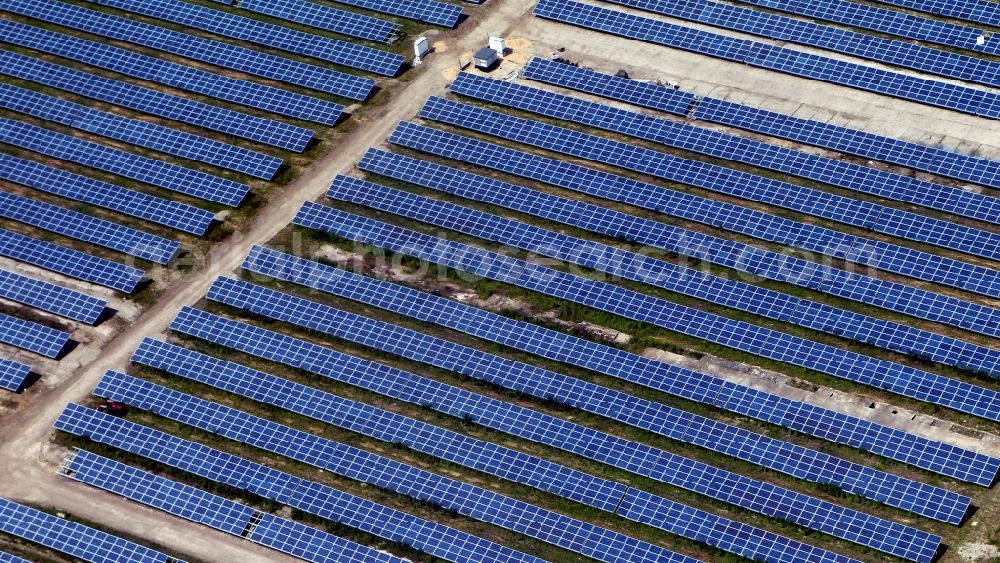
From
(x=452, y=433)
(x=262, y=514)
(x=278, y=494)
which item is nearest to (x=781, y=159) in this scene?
(x=452, y=433)

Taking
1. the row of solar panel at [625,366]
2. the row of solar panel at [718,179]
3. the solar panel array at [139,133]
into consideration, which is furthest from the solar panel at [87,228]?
the row of solar panel at [718,179]

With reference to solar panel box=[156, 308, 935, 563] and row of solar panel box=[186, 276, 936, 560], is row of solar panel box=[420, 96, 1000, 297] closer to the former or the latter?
row of solar panel box=[186, 276, 936, 560]

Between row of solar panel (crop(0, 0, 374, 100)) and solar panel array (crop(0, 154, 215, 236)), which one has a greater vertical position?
row of solar panel (crop(0, 0, 374, 100))

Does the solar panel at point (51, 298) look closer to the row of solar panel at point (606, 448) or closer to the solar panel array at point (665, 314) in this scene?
the row of solar panel at point (606, 448)

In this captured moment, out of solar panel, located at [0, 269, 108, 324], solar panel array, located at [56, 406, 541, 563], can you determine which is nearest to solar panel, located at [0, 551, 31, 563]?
solar panel array, located at [56, 406, 541, 563]

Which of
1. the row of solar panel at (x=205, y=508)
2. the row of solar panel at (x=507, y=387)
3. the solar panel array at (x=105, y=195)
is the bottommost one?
the row of solar panel at (x=205, y=508)
